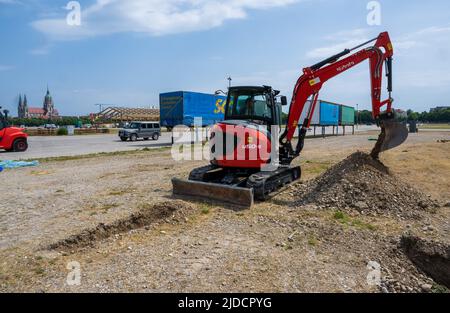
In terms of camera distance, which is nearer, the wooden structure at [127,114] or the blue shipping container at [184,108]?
the blue shipping container at [184,108]

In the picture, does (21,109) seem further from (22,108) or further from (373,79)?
(373,79)

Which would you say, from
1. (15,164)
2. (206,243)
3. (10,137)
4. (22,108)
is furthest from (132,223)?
(22,108)

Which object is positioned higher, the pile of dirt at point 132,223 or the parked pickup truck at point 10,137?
the parked pickup truck at point 10,137

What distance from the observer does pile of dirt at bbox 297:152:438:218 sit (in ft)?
23.4

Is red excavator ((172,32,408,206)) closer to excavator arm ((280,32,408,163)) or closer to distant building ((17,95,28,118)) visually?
excavator arm ((280,32,408,163))

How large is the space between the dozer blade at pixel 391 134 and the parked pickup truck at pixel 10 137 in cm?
1952

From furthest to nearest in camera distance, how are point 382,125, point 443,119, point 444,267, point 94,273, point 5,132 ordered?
1. point 443,119
2. point 5,132
3. point 382,125
4. point 444,267
5. point 94,273

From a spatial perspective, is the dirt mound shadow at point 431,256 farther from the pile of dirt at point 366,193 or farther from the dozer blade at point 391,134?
the dozer blade at point 391,134

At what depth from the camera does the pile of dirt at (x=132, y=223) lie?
5.51 metres

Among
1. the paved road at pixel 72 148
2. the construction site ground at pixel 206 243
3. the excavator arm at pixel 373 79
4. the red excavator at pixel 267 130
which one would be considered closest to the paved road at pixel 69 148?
the paved road at pixel 72 148
